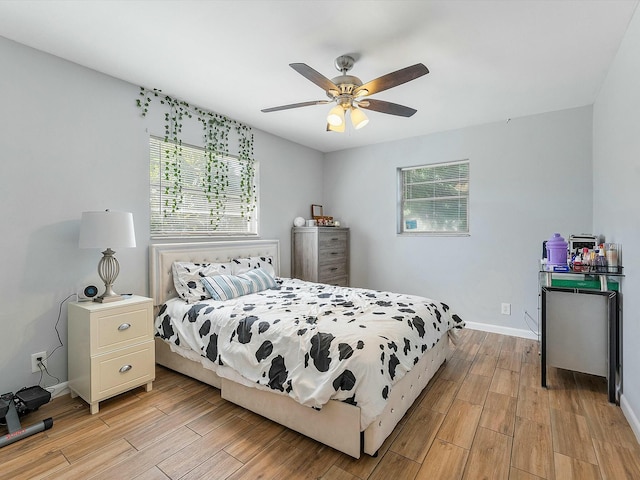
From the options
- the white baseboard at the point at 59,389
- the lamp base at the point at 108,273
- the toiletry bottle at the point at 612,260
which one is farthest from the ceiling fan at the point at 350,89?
the white baseboard at the point at 59,389

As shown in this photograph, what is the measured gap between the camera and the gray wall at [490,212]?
3562 millimetres

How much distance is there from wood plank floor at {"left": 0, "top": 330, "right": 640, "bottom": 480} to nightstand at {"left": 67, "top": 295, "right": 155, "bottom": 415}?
14 centimetres

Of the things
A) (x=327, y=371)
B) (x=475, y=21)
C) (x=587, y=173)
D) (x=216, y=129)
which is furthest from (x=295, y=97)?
(x=587, y=173)

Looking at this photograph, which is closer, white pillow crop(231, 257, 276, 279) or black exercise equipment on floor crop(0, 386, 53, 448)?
black exercise equipment on floor crop(0, 386, 53, 448)

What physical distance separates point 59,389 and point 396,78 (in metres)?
3.41

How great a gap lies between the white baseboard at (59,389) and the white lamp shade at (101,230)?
3.73ft

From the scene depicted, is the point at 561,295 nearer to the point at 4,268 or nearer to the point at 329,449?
the point at 329,449

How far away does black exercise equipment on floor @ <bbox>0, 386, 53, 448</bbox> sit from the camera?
198cm

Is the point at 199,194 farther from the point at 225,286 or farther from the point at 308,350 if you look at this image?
the point at 308,350

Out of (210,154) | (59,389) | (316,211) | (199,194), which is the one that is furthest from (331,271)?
(59,389)

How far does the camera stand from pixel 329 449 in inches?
74.9

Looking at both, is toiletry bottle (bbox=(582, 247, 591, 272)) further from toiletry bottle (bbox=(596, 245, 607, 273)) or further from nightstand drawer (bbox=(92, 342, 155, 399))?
nightstand drawer (bbox=(92, 342, 155, 399))

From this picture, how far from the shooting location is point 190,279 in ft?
10.1

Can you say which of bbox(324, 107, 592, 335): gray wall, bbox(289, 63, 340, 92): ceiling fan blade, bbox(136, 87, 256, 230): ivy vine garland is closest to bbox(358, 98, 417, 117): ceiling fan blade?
bbox(289, 63, 340, 92): ceiling fan blade
